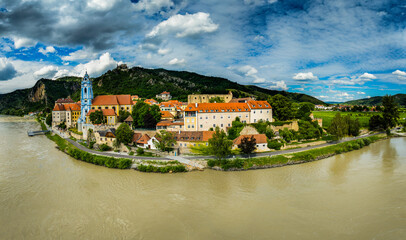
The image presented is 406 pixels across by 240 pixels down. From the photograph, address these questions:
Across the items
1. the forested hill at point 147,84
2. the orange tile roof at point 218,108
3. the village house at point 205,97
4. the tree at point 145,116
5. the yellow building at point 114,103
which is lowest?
the tree at point 145,116

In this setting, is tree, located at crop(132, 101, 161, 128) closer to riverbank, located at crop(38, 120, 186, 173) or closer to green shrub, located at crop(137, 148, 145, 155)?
green shrub, located at crop(137, 148, 145, 155)

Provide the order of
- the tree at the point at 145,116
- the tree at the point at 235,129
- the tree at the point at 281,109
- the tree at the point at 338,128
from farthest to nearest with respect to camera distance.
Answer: the tree at the point at 281,109
the tree at the point at 145,116
the tree at the point at 338,128
the tree at the point at 235,129

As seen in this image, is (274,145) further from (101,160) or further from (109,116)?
(109,116)

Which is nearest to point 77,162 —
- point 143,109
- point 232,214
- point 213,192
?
point 143,109

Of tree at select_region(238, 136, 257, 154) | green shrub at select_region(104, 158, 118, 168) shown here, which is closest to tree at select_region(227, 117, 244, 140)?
tree at select_region(238, 136, 257, 154)

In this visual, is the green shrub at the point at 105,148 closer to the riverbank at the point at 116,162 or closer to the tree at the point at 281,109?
the riverbank at the point at 116,162

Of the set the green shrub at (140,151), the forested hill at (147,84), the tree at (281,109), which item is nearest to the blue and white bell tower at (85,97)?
the green shrub at (140,151)

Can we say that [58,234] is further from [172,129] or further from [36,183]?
[172,129]
